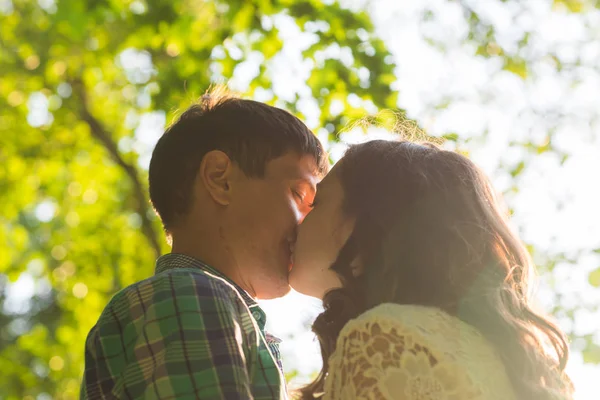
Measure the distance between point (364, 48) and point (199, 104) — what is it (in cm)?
255

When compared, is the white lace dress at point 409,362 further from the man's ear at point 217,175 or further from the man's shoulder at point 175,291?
the man's ear at point 217,175

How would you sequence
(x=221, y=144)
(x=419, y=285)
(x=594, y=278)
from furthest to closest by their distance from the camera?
(x=594, y=278)
(x=221, y=144)
(x=419, y=285)

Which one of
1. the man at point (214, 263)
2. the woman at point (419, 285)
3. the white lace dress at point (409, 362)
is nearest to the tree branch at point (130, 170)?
the man at point (214, 263)

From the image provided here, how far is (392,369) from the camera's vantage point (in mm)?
1837

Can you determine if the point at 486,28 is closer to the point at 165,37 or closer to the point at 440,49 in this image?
the point at 440,49

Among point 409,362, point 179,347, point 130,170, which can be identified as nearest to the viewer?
point 179,347

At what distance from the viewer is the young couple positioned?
181cm

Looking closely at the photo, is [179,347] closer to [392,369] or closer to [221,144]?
[392,369]

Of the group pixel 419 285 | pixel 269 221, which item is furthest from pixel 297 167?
pixel 419 285

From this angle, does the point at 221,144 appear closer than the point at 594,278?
Yes

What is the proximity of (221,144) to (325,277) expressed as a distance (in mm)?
546

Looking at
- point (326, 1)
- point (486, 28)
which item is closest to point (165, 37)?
point (326, 1)

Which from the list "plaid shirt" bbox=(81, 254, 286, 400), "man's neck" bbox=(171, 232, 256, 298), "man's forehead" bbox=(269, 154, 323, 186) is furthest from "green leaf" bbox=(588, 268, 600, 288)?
"plaid shirt" bbox=(81, 254, 286, 400)

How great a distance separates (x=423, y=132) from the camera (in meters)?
2.88
